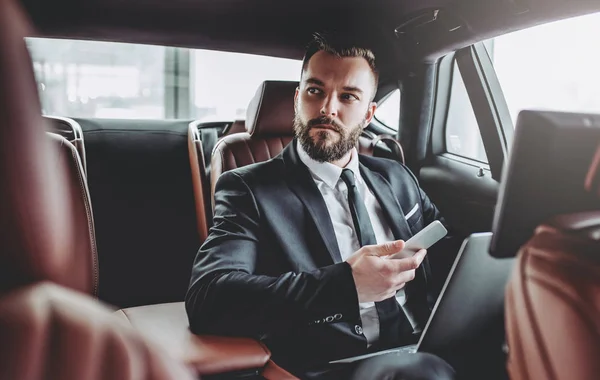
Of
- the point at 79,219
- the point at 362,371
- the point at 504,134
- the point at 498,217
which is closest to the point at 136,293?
the point at 79,219

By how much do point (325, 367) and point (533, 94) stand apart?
0.62 m

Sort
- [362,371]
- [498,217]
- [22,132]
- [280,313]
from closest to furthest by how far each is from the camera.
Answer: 1. [22,132]
2. [498,217]
3. [362,371]
4. [280,313]

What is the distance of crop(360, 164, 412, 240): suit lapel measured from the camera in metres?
1.27

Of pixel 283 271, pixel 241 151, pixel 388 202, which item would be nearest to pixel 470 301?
pixel 283 271

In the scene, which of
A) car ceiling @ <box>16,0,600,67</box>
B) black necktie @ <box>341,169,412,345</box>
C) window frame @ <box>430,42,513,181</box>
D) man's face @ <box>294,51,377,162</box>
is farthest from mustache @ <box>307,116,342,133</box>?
car ceiling @ <box>16,0,600,67</box>

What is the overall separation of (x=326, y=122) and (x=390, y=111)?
97cm

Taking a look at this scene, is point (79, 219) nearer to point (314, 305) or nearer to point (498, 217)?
point (314, 305)

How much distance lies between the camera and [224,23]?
178cm

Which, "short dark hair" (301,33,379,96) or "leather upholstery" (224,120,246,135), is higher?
"short dark hair" (301,33,379,96)

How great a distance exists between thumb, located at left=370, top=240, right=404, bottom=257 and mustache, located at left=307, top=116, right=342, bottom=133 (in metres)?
0.53

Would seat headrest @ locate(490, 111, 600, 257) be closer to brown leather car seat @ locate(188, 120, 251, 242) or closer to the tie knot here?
the tie knot

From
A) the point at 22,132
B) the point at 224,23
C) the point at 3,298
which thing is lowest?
the point at 3,298

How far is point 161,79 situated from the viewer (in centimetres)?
A: 241

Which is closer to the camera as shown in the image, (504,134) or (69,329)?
(69,329)
